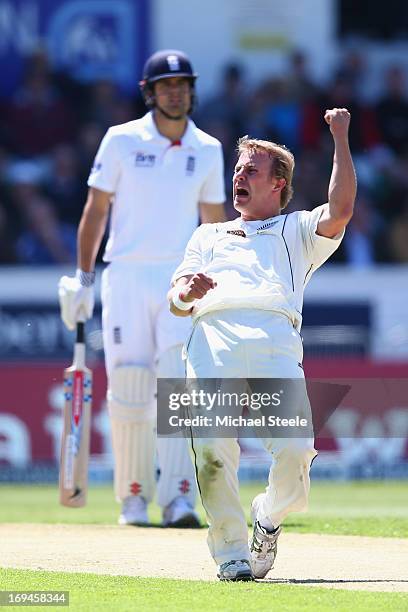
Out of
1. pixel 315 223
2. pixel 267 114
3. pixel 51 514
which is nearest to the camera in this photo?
pixel 315 223

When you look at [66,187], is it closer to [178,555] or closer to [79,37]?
[79,37]

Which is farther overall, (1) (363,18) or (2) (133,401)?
(1) (363,18)

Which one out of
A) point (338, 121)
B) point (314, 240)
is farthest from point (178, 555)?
point (338, 121)

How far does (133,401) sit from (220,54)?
1268cm

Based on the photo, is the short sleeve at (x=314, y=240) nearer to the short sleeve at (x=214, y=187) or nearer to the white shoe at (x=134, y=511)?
the short sleeve at (x=214, y=187)

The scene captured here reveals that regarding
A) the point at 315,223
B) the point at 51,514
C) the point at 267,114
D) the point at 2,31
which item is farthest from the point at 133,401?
the point at 2,31

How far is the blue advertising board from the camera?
1972 cm

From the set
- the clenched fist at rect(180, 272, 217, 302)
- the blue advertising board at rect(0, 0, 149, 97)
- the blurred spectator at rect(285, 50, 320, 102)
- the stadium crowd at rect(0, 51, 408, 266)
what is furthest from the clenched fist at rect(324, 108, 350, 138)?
the blue advertising board at rect(0, 0, 149, 97)

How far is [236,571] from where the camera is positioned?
249 inches

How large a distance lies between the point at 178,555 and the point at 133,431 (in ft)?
6.04

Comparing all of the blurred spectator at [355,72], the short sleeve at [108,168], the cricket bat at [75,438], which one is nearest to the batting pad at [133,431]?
the cricket bat at [75,438]

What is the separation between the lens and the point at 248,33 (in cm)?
2116

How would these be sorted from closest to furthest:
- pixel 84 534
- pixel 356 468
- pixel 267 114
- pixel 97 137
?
pixel 84 534
pixel 356 468
pixel 97 137
pixel 267 114

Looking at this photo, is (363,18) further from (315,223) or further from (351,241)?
(315,223)
